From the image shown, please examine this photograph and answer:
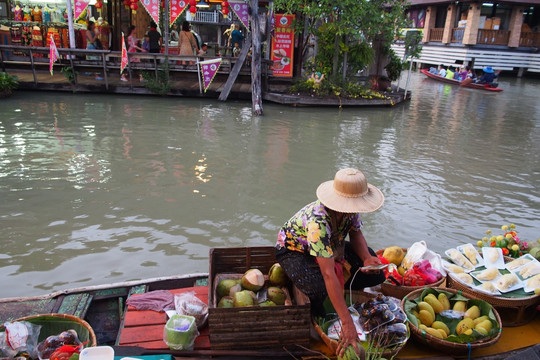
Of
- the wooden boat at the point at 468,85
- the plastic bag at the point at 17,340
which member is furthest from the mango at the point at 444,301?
the wooden boat at the point at 468,85

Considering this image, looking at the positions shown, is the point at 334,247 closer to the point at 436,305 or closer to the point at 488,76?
the point at 436,305

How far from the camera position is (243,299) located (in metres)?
2.83

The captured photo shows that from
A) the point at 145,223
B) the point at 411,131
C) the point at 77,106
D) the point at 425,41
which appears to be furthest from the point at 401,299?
the point at 425,41

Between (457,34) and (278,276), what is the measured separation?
24812mm

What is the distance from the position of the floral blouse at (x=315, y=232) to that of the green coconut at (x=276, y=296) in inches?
11.6

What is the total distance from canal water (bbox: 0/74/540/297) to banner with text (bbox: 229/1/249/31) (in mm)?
2604

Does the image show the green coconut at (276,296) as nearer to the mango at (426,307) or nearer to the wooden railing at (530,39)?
the mango at (426,307)

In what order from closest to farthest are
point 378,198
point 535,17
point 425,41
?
point 378,198
point 535,17
point 425,41

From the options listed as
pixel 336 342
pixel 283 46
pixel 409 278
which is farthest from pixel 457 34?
pixel 336 342

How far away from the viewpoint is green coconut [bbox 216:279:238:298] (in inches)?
120

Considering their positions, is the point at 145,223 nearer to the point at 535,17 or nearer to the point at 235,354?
the point at 235,354

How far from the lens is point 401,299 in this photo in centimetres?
330

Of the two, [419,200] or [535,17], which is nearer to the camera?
[419,200]

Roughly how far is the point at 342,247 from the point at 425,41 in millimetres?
27653
